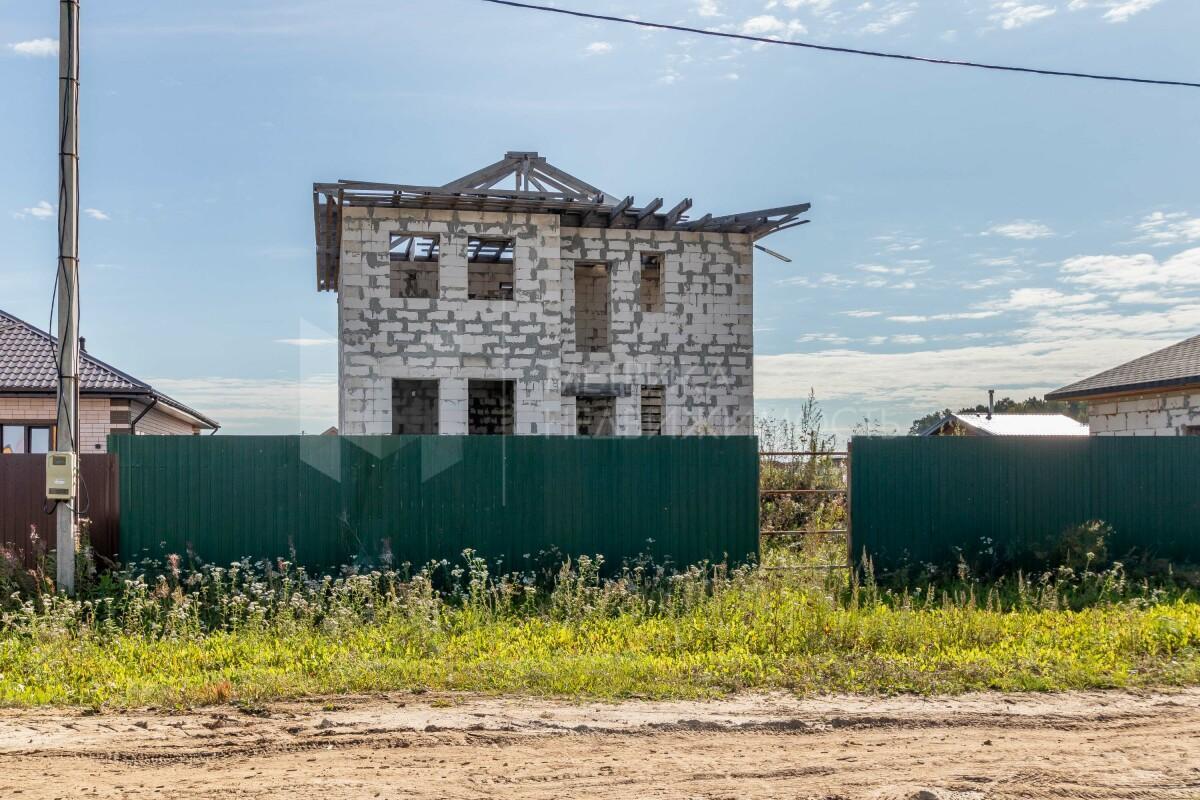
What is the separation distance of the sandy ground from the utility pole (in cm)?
323

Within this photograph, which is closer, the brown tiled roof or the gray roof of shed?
the gray roof of shed

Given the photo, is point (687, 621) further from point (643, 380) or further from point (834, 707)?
point (643, 380)

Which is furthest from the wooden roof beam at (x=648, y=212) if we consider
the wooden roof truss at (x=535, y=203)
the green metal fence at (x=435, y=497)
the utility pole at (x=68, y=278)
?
the utility pole at (x=68, y=278)

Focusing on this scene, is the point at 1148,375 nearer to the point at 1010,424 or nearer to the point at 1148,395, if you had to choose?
the point at 1148,395

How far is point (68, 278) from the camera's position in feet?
30.5

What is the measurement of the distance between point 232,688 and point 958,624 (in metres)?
6.32

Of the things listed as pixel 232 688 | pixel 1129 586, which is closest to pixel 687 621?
pixel 232 688

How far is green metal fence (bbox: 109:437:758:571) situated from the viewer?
10.4 meters

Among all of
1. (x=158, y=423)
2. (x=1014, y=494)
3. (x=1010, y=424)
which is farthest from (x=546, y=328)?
(x=1010, y=424)

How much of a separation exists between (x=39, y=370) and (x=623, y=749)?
16359 millimetres

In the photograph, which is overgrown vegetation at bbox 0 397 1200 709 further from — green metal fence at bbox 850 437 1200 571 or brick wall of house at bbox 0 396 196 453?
brick wall of house at bbox 0 396 196 453

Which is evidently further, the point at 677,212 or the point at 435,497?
the point at 677,212

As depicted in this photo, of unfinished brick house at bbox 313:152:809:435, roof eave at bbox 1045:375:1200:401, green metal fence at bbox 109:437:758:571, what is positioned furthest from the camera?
unfinished brick house at bbox 313:152:809:435

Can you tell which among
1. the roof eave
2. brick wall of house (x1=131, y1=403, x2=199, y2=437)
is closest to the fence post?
the roof eave
